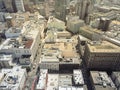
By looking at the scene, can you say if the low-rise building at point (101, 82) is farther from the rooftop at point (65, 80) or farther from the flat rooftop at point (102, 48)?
the flat rooftop at point (102, 48)

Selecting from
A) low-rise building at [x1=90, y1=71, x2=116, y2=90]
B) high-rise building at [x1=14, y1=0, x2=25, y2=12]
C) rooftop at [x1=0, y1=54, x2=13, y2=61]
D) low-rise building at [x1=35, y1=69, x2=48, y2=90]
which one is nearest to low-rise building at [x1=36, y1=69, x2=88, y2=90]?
low-rise building at [x1=35, y1=69, x2=48, y2=90]

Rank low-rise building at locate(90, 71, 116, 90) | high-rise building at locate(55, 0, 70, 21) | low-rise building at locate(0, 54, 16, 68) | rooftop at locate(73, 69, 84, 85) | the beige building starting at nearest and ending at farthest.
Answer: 1. low-rise building at locate(90, 71, 116, 90)
2. rooftop at locate(73, 69, 84, 85)
3. the beige building
4. low-rise building at locate(0, 54, 16, 68)
5. high-rise building at locate(55, 0, 70, 21)

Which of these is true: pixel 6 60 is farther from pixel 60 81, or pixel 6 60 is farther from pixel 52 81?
pixel 60 81

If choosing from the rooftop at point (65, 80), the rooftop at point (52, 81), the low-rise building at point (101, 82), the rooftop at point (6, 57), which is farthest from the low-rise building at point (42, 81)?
the low-rise building at point (101, 82)

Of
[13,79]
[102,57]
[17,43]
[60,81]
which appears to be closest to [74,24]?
[102,57]

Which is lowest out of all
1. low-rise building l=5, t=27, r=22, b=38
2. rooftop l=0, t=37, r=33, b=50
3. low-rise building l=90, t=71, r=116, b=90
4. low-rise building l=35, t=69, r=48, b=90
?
low-rise building l=90, t=71, r=116, b=90

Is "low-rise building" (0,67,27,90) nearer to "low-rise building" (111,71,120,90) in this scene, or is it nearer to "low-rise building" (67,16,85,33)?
"low-rise building" (111,71,120,90)

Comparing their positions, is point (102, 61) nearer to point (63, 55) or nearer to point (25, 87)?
point (63, 55)
